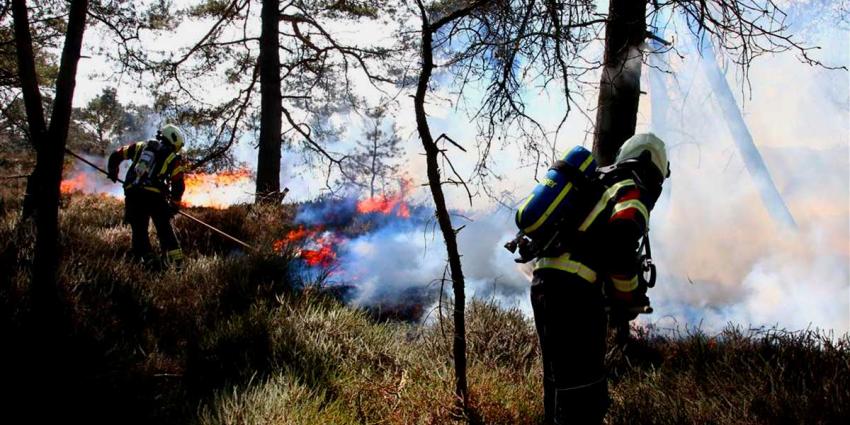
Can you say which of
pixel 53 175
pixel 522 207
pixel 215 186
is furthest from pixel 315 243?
pixel 215 186

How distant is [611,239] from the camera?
243 centimetres

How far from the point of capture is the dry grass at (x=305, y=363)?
112 inches

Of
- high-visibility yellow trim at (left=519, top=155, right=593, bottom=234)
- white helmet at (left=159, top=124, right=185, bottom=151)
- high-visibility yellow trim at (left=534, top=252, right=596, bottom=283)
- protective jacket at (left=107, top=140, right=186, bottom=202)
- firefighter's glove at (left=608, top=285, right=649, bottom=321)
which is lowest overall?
firefighter's glove at (left=608, top=285, right=649, bottom=321)

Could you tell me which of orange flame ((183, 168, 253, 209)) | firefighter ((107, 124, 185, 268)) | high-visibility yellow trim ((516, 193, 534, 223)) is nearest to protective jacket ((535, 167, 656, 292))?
high-visibility yellow trim ((516, 193, 534, 223))

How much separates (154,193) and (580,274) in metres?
5.42

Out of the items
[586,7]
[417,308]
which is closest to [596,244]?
[586,7]

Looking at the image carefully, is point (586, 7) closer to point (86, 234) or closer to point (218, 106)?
point (86, 234)

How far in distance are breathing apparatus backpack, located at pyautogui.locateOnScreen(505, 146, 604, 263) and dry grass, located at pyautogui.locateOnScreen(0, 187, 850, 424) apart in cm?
104

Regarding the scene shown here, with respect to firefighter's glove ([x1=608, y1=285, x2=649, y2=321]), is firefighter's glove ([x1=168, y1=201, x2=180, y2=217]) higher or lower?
higher

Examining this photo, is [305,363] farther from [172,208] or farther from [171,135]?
[171,135]

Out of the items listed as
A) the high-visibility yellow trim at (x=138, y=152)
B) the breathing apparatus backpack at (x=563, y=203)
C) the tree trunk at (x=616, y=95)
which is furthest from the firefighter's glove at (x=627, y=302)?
the high-visibility yellow trim at (x=138, y=152)

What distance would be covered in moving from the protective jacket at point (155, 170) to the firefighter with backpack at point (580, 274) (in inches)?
198

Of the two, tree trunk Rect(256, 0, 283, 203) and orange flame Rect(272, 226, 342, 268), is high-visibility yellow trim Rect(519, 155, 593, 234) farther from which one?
tree trunk Rect(256, 0, 283, 203)

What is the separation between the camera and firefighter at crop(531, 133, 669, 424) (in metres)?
2.50
